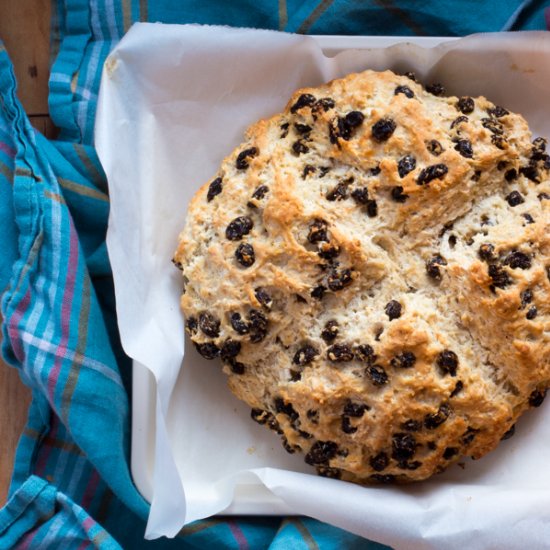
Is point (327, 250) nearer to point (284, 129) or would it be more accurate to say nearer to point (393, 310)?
point (393, 310)

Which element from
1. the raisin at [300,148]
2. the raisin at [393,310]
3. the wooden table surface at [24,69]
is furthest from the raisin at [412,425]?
the wooden table surface at [24,69]

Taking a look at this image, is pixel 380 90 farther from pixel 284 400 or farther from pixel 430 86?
pixel 284 400

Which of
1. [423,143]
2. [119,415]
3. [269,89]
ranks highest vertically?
[423,143]

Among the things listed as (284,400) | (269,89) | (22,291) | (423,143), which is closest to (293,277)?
(284,400)

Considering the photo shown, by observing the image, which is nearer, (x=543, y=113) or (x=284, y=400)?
(x=284, y=400)

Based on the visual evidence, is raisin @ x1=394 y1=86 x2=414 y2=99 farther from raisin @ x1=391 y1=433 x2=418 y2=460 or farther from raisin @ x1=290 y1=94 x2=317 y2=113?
raisin @ x1=391 y1=433 x2=418 y2=460

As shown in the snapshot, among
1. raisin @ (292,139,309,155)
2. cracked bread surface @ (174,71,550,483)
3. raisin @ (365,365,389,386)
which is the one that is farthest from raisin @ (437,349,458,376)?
raisin @ (292,139,309,155)

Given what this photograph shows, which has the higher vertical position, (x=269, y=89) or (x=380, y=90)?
(x=380, y=90)
